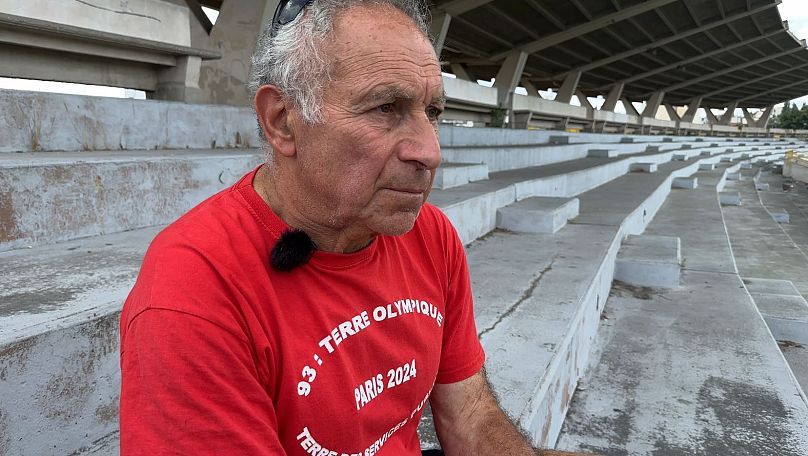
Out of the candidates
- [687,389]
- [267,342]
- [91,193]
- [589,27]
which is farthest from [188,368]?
[589,27]

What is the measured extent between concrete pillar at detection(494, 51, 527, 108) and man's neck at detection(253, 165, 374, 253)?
78.5 ft

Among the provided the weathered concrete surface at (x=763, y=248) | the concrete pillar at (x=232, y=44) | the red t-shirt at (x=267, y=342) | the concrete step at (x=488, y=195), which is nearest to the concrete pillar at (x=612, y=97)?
the weathered concrete surface at (x=763, y=248)

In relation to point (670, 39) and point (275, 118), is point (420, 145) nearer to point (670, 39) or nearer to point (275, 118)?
point (275, 118)

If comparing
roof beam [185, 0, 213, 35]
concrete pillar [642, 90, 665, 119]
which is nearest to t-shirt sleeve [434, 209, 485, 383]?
roof beam [185, 0, 213, 35]

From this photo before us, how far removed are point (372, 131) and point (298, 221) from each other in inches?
10.7

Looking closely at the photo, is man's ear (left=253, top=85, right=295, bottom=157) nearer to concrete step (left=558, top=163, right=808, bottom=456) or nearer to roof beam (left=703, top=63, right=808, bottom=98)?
concrete step (left=558, top=163, right=808, bottom=456)

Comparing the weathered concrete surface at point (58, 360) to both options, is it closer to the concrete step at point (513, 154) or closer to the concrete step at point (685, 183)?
the concrete step at point (513, 154)

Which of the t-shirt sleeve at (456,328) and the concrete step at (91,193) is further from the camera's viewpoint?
the concrete step at (91,193)

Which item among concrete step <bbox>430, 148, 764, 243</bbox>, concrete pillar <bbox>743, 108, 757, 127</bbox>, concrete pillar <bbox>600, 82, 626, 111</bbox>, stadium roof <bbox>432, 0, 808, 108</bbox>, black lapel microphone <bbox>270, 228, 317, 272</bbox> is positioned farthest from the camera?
concrete pillar <bbox>743, 108, 757, 127</bbox>

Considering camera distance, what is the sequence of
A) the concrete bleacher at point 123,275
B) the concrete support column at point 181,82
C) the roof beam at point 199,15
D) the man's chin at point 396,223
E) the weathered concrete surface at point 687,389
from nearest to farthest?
the man's chin at point 396,223, the concrete bleacher at point 123,275, the weathered concrete surface at point 687,389, the concrete support column at point 181,82, the roof beam at point 199,15

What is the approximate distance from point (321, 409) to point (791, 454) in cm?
265

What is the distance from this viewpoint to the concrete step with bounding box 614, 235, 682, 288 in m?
5.01

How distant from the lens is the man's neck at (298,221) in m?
1.18

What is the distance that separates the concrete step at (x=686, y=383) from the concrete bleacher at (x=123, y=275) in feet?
0.61
